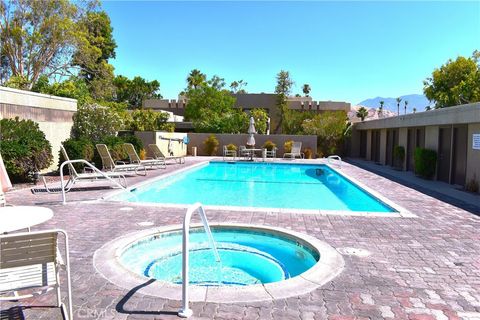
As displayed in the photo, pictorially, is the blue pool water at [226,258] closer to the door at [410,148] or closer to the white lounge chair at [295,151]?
the door at [410,148]

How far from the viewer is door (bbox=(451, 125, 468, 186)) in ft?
43.4

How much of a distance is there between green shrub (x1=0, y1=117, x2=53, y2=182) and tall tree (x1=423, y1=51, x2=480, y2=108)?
103 feet

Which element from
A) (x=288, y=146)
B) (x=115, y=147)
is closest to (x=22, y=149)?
(x=115, y=147)

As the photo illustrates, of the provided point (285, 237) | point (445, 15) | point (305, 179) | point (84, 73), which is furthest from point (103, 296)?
point (84, 73)

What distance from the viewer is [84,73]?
3234cm

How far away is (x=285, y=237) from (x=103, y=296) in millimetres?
3304

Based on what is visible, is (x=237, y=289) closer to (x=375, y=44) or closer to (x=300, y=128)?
(x=375, y=44)

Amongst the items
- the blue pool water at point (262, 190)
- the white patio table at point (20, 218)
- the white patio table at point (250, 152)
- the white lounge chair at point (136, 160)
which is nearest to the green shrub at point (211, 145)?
the white patio table at point (250, 152)

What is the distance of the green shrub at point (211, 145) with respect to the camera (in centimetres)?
2728

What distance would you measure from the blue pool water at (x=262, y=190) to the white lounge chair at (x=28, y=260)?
6.72 meters

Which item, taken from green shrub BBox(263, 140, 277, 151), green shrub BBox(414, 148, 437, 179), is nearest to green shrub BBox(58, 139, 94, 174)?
green shrub BBox(414, 148, 437, 179)

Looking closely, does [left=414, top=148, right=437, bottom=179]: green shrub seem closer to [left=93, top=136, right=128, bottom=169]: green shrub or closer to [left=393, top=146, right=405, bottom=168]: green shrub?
[left=393, top=146, right=405, bottom=168]: green shrub

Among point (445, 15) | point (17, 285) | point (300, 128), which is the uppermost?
point (445, 15)

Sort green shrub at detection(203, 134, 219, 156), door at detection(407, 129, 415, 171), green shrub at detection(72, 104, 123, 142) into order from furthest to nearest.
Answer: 1. green shrub at detection(203, 134, 219, 156)
2. door at detection(407, 129, 415, 171)
3. green shrub at detection(72, 104, 123, 142)
